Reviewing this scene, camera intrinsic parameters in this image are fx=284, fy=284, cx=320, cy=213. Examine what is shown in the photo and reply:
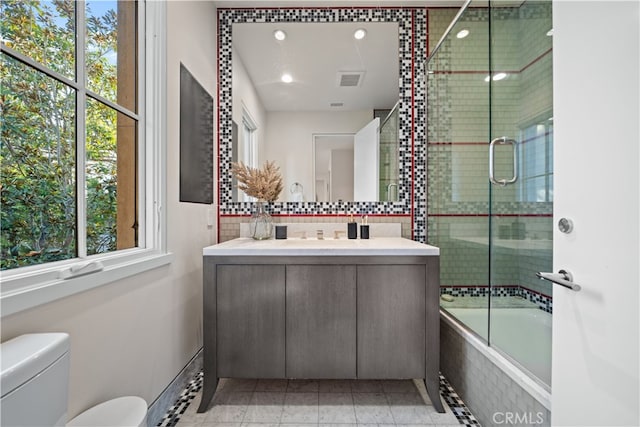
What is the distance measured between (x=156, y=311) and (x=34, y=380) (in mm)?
718

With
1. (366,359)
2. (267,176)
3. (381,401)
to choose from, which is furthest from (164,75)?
(381,401)

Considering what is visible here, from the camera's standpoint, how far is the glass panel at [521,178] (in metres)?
1.49

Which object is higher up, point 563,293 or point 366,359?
point 563,293

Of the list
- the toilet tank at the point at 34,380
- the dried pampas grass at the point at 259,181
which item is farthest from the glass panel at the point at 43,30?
the dried pampas grass at the point at 259,181

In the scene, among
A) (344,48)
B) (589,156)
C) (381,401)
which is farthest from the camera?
(344,48)

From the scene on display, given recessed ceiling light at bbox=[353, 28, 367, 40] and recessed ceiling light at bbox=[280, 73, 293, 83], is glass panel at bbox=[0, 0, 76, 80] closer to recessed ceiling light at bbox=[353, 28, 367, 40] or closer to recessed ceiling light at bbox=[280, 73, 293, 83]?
recessed ceiling light at bbox=[280, 73, 293, 83]

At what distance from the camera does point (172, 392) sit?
1.51 metres

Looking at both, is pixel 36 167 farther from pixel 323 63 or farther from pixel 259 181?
pixel 323 63

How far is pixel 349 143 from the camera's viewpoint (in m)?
2.06

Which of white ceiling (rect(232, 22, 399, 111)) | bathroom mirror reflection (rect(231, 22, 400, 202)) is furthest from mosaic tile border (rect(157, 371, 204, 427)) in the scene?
white ceiling (rect(232, 22, 399, 111))

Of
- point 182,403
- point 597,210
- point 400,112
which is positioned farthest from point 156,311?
point 400,112

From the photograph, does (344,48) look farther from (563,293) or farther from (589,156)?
(563,293)

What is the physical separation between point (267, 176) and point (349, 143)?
2.11 feet

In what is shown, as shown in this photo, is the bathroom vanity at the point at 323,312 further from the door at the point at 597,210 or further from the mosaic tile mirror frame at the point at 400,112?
the mosaic tile mirror frame at the point at 400,112
